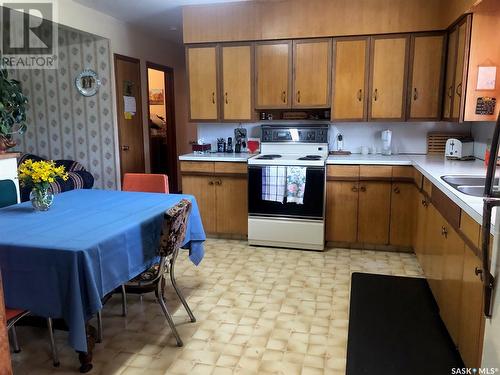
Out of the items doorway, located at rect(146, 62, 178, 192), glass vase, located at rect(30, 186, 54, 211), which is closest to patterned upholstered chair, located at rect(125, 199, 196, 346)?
glass vase, located at rect(30, 186, 54, 211)

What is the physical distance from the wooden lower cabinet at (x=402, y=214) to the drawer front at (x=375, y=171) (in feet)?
0.41

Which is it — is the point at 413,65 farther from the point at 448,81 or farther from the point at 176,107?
the point at 176,107

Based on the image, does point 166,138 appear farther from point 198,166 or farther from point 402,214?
point 402,214

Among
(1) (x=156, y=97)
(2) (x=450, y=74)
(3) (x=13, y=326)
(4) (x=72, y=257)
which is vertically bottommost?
(3) (x=13, y=326)

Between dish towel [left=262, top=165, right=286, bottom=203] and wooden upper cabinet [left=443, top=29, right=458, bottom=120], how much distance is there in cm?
158

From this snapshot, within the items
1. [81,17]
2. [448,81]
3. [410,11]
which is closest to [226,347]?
[448,81]

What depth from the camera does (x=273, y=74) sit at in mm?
4062

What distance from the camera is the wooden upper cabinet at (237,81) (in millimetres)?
4098

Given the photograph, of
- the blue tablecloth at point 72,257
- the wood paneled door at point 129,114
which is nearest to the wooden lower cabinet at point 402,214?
the blue tablecloth at point 72,257

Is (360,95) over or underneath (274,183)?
over

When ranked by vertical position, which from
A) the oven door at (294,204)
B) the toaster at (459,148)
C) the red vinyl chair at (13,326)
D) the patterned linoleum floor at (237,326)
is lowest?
the patterned linoleum floor at (237,326)

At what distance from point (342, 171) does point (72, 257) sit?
8.88 ft

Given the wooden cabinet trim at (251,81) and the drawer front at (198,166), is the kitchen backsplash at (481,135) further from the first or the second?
the drawer front at (198,166)

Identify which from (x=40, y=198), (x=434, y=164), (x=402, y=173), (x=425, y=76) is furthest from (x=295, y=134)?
(x=40, y=198)
